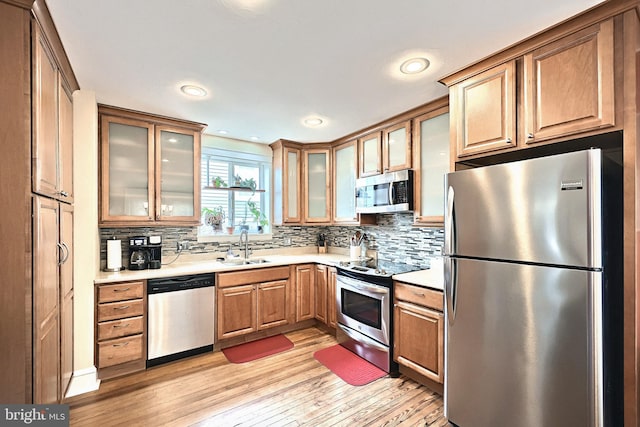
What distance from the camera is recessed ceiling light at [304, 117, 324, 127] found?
3110 mm

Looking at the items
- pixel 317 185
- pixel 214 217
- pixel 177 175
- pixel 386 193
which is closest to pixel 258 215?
pixel 214 217

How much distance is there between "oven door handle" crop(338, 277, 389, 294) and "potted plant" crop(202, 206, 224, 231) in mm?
1721

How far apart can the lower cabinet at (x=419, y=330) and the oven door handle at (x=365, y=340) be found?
0.13 meters

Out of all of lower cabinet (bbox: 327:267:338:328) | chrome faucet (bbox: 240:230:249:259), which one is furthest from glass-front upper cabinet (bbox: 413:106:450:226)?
chrome faucet (bbox: 240:230:249:259)

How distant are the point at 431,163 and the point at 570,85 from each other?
1232 millimetres

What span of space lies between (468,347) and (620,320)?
75 cm

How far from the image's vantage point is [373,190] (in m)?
3.29

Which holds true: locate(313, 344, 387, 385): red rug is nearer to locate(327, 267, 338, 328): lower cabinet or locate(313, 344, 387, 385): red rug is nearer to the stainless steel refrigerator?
locate(327, 267, 338, 328): lower cabinet

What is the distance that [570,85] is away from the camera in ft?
5.24

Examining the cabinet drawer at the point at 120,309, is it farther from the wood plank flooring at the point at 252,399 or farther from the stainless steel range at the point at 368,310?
the stainless steel range at the point at 368,310

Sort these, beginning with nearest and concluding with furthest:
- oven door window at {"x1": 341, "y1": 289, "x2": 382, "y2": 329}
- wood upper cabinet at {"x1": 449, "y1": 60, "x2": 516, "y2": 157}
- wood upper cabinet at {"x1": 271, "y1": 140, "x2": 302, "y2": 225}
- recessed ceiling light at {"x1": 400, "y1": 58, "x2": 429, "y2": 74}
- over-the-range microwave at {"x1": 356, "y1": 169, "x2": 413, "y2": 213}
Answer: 1. wood upper cabinet at {"x1": 449, "y1": 60, "x2": 516, "y2": 157}
2. recessed ceiling light at {"x1": 400, "y1": 58, "x2": 429, "y2": 74}
3. oven door window at {"x1": 341, "y1": 289, "x2": 382, "y2": 329}
4. over-the-range microwave at {"x1": 356, "y1": 169, "x2": 413, "y2": 213}
5. wood upper cabinet at {"x1": 271, "y1": 140, "x2": 302, "y2": 225}


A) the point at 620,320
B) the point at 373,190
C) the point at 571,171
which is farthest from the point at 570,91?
the point at 373,190

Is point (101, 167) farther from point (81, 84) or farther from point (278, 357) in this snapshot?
point (278, 357)

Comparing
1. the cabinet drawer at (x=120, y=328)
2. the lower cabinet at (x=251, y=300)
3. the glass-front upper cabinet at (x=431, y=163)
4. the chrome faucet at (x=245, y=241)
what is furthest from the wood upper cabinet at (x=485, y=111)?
the cabinet drawer at (x=120, y=328)
